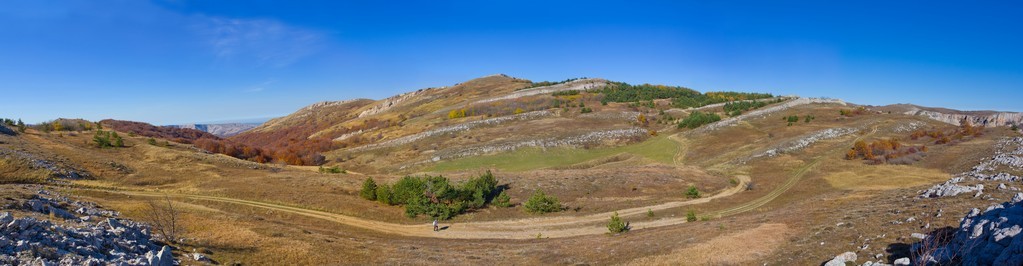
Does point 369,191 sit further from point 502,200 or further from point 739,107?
point 739,107

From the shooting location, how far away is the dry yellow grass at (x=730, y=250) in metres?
21.6

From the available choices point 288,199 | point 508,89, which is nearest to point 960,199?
point 288,199

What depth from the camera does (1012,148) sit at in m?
51.2

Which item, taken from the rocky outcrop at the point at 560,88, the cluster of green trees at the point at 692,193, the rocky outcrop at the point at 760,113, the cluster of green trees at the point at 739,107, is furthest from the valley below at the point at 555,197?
the rocky outcrop at the point at 560,88

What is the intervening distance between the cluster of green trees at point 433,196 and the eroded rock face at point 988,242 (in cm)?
3512

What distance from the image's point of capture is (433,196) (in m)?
44.8

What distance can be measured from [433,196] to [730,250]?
29.3m

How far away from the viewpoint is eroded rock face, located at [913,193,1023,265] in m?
12.7

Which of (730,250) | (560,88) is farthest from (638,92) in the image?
(730,250)

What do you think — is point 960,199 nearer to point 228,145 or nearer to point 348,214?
point 348,214

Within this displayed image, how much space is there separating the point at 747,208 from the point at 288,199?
4514 centimetres

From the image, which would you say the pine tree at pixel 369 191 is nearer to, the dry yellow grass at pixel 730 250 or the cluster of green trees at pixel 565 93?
the dry yellow grass at pixel 730 250

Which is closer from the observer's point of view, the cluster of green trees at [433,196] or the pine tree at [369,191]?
the cluster of green trees at [433,196]

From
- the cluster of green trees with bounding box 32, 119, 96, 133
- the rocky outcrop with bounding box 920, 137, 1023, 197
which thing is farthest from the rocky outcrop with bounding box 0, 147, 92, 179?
the rocky outcrop with bounding box 920, 137, 1023, 197
